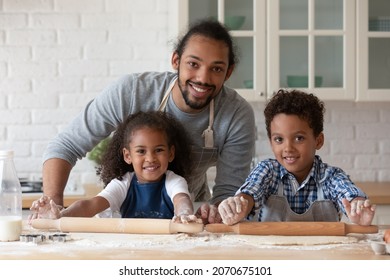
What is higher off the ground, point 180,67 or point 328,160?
point 180,67

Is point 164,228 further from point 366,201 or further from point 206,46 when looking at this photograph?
point 206,46

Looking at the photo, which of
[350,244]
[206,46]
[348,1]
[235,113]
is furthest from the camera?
[348,1]

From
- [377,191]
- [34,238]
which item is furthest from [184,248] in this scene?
[377,191]

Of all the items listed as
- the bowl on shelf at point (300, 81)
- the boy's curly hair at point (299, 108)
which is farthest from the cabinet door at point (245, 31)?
the boy's curly hair at point (299, 108)

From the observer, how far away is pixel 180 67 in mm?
2533

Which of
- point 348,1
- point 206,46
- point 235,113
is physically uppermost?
point 348,1

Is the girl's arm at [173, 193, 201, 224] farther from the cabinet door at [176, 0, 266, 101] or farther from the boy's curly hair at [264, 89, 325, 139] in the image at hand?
the cabinet door at [176, 0, 266, 101]

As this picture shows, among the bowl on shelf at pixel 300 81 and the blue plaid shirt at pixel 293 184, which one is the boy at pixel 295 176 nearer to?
the blue plaid shirt at pixel 293 184

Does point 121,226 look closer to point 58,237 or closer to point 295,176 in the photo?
point 58,237

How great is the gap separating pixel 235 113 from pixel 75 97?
1.66m

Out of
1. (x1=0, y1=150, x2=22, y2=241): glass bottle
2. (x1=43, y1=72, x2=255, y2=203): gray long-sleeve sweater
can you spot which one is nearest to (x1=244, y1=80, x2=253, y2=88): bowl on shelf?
(x1=43, y1=72, x2=255, y2=203): gray long-sleeve sweater

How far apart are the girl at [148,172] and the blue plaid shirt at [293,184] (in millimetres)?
220
